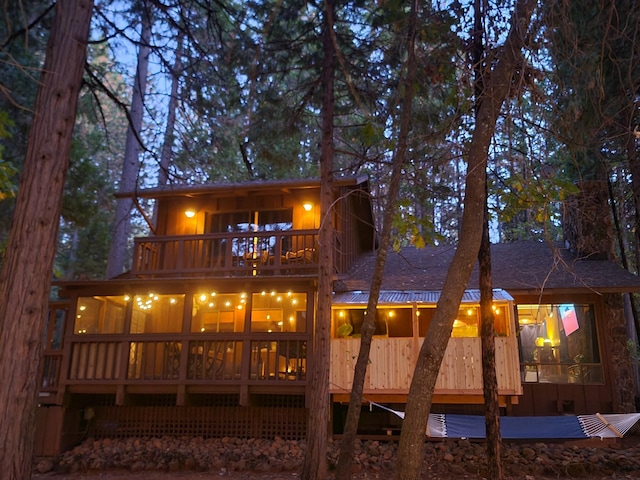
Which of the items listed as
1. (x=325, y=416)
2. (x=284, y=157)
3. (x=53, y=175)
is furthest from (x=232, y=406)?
(x=53, y=175)

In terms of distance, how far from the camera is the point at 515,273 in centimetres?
1252

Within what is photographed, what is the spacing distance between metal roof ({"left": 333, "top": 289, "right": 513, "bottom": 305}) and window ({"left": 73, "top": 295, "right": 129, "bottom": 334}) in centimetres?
537

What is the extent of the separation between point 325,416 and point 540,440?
5.33m

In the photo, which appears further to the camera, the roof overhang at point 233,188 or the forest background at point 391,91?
the roof overhang at point 233,188

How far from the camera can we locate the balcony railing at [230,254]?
12000 mm

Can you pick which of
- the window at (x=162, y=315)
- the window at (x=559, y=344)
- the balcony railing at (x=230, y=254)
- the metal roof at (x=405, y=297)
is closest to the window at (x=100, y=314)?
the window at (x=162, y=315)

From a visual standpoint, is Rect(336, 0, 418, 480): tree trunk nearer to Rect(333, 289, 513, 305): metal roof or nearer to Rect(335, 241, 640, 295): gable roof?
Rect(335, 241, 640, 295): gable roof

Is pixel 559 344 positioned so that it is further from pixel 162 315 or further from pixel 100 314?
pixel 100 314

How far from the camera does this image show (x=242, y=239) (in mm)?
12930

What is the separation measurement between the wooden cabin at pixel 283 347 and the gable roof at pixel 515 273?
6 centimetres

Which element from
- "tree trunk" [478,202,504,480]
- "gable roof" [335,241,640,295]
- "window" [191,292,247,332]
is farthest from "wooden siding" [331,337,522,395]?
"window" [191,292,247,332]

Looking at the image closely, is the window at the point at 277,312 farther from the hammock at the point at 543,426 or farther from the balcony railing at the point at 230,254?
the hammock at the point at 543,426

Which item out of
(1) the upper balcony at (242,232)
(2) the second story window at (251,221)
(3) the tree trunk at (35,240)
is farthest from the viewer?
(2) the second story window at (251,221)

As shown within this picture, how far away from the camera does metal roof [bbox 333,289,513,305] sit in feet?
35.3
